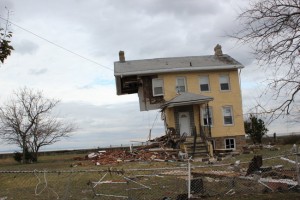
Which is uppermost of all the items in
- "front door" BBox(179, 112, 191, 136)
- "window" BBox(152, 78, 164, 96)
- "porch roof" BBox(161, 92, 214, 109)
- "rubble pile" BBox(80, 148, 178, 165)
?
"window" BBox(152, 78, 164, 96)

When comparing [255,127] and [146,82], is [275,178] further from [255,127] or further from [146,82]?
[255,127]

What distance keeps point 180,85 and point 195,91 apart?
4.45ft

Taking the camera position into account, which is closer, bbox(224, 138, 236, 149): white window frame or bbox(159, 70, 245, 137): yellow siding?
bbox(159, 70, 245, 137): yellow siding

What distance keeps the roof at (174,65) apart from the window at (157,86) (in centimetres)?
86

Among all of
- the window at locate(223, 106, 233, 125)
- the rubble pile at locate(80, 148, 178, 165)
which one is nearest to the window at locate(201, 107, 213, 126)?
the window at locate(223, 106, 233, 125)

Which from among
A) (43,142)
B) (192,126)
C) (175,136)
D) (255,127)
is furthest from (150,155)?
(43,142)

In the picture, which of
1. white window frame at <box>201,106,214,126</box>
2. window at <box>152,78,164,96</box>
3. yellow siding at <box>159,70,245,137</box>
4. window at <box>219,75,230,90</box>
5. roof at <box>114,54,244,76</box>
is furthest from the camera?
window at <box>219,75,230,90</box>

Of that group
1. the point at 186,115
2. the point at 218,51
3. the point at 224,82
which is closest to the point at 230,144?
the point at 186,115

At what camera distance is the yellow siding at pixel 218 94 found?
34062 millimetres

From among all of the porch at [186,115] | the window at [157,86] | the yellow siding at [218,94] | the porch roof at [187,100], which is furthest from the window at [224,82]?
the window at [157,86]

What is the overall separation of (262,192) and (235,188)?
917 mm

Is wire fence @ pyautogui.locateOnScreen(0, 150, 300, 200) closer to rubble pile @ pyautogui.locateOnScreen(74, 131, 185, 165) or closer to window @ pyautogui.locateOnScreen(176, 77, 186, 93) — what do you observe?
rubble pile @ pyautogui.locateOnScreen(74, 131, 185, 165)

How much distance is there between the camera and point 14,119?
43094 mm

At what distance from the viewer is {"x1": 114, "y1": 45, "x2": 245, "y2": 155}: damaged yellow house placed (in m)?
33.0
